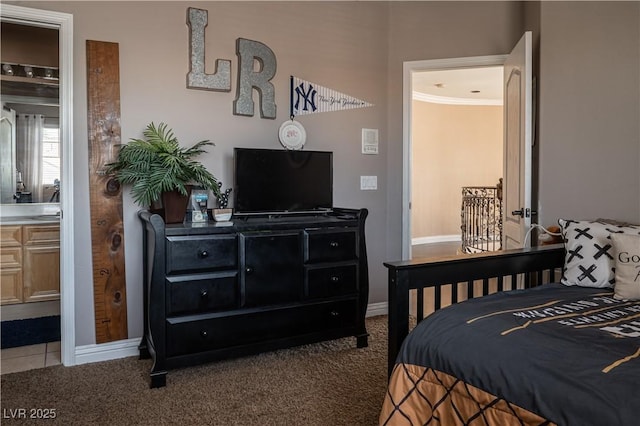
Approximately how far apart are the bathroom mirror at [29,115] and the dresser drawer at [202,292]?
261 centimetres

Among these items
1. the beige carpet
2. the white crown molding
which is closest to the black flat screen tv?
the beige carpet

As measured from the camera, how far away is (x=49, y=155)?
4281 millimetres

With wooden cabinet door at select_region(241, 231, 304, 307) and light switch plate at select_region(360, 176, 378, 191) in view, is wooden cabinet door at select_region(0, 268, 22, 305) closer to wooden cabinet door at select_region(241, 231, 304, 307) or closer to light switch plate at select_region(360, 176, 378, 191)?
wooden cabinet door at select_region(241, 231, 304, 307)

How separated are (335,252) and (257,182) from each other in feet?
2.28

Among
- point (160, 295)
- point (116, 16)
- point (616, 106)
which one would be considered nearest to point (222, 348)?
point (160, 295)

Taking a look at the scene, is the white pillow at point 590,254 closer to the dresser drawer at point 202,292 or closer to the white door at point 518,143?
the white door at point 518,143

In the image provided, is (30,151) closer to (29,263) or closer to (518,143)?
(29,263)

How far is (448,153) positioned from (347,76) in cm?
581

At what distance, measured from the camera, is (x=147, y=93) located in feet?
9.32

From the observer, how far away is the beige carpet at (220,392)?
81.4 inches

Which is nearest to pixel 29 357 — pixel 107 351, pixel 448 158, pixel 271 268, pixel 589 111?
pixel 107 351

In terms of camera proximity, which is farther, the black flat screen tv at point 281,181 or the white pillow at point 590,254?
the black flat screen tv at point 281,181

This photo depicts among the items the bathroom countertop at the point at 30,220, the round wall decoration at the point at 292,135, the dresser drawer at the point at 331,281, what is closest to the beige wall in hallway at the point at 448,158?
the round wall decoration at the point at 292,135

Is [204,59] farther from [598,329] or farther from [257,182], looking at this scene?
[598,329]
